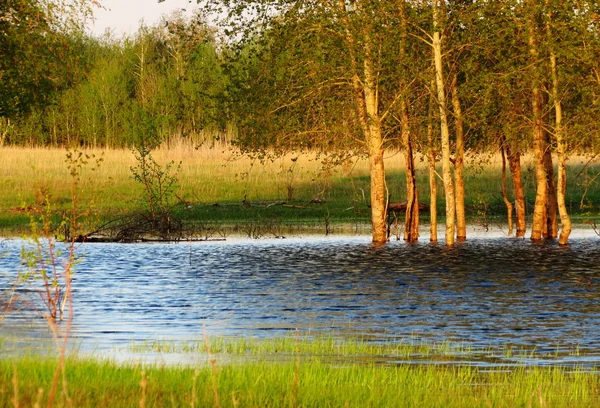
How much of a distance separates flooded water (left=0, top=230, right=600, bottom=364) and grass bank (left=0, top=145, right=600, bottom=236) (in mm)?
9871

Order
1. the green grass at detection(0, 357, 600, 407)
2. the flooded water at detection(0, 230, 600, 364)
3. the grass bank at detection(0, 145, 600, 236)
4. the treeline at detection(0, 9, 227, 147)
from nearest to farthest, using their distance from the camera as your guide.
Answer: the green grass at detection(0, 357, 600, 407), the flooded water at detection(0, 230, 600, 364), the grass bank at detection(0, 145, 600, 236), the treeline at detection(0, 9, 227, 147)

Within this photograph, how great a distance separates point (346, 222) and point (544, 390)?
37137 millimetres

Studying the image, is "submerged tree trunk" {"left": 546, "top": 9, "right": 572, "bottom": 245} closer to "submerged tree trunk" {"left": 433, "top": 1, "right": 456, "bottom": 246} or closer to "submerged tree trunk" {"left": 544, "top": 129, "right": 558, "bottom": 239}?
"submerged tree trunk" {"left": 544, "top": 129, "right": 558, "bottom": 239}

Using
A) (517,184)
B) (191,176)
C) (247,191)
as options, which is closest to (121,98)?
(191,176)

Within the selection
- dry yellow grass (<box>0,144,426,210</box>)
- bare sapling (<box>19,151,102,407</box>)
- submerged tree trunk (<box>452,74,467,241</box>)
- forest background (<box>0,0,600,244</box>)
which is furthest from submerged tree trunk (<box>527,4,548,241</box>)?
bare sapling (<box>19,151,102,407</box>)

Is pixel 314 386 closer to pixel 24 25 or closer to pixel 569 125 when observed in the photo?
pixel 24 25

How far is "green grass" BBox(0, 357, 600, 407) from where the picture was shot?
35.2 ft

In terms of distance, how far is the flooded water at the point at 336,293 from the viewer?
18.2 m

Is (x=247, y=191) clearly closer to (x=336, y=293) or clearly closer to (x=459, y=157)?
(x=459, y=157)

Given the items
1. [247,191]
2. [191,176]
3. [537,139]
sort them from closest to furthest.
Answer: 1. [537,139]
2. [247,191]
3. [191,176]

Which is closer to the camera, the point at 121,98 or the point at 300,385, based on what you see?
the point at 300,385

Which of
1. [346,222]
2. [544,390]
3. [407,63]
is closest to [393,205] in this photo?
[346,222]

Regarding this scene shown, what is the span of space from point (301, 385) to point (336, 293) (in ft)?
41.8

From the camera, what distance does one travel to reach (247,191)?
55094mm
